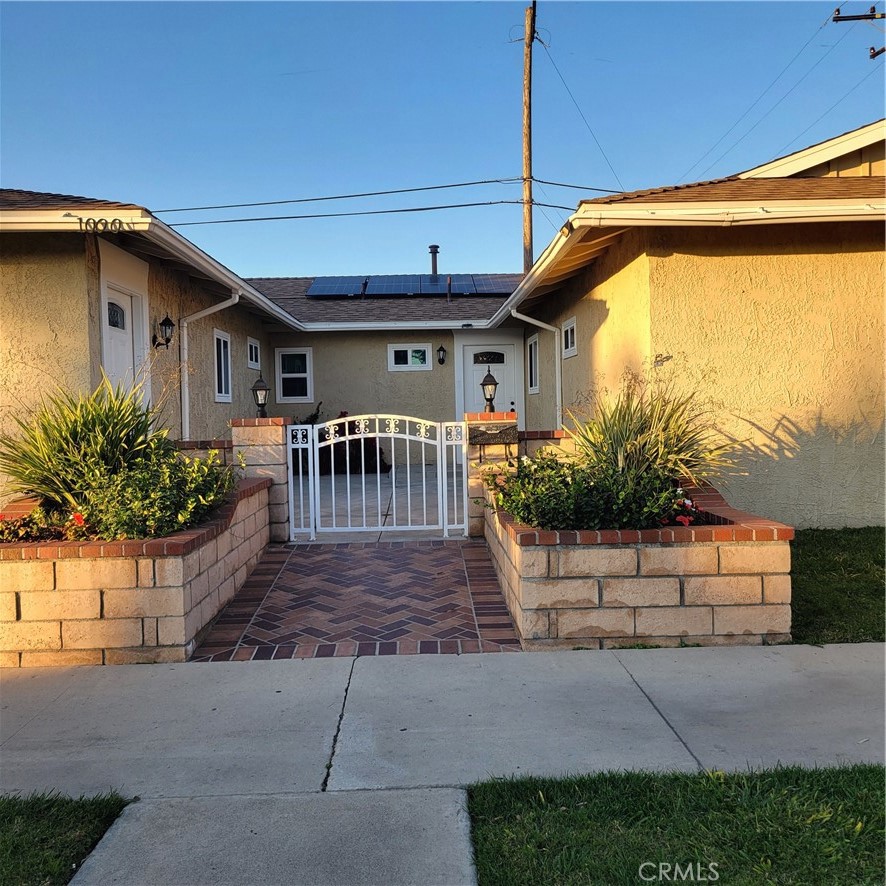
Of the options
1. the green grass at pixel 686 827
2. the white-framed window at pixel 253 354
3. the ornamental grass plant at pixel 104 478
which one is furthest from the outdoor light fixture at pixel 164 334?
the green grass at pixel 686 827

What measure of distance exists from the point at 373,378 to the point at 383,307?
1.77m

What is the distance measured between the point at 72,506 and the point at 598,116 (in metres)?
16.4

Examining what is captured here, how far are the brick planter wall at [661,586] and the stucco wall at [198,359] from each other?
4933mm

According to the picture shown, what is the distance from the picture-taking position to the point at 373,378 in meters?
14.6

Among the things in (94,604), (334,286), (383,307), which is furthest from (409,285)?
(94,604)

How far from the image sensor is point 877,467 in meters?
6.99

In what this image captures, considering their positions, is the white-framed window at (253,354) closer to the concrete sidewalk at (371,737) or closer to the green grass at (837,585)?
the concrete sidewalk at (371,737)

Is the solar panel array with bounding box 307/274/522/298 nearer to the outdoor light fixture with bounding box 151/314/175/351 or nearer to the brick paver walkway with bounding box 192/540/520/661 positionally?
the outdoor light fixture with bounding box 151/314/175/351

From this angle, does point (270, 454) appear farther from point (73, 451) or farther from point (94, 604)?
point (94, 604)

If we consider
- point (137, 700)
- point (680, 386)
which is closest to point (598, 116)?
point (680, 386)

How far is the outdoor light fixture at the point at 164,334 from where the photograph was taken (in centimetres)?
836

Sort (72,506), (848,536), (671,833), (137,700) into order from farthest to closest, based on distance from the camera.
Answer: (848,536)
(72,506)
(137,700)
(671,833)

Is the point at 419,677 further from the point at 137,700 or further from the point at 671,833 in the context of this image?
the point at 671,833

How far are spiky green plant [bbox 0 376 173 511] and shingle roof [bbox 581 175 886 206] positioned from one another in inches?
174
